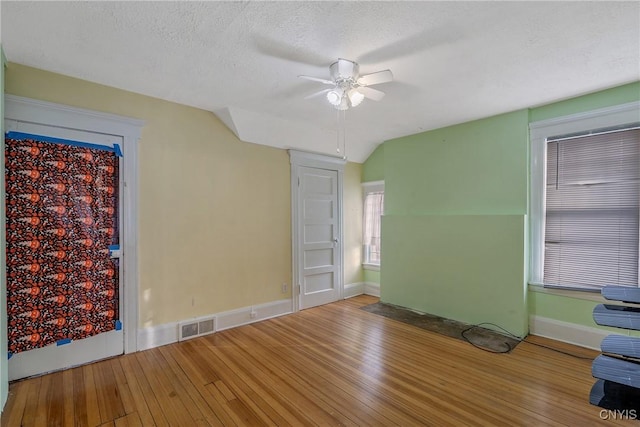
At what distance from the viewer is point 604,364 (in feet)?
4.93

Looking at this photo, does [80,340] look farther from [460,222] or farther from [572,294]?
[572,294]

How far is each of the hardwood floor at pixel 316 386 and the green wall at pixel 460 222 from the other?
0.65 metres

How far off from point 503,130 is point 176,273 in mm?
4056

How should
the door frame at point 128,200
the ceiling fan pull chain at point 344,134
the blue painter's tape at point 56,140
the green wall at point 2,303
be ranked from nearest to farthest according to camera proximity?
the green wall at point 2,303, the blue painter's tape at point 56,140, the door frame at point 128,200, the ceiling fan pull chain at point 344,134

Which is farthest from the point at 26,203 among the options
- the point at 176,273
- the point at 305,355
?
the point at 305,355

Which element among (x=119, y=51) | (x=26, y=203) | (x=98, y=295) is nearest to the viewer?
(x=119, y=51)

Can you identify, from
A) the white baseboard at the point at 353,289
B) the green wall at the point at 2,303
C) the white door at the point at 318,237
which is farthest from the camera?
the white baseboard at the point at 353,289

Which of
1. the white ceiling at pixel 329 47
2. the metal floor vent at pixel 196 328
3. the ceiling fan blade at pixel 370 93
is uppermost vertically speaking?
the white ceiling at pixel 329 47

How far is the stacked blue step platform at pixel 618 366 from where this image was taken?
4.50ft

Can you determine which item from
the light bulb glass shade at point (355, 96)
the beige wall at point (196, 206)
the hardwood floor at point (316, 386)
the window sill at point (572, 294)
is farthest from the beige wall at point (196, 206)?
the window sill at point (572, 294)

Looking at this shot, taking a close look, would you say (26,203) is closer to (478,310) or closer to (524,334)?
(478,310)

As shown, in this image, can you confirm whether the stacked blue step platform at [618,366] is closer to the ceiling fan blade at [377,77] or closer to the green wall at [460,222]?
the green wall at [460,222]

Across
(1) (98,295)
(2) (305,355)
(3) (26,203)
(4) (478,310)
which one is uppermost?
(3) (26,203)

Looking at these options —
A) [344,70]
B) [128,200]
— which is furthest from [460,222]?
[128,200]
